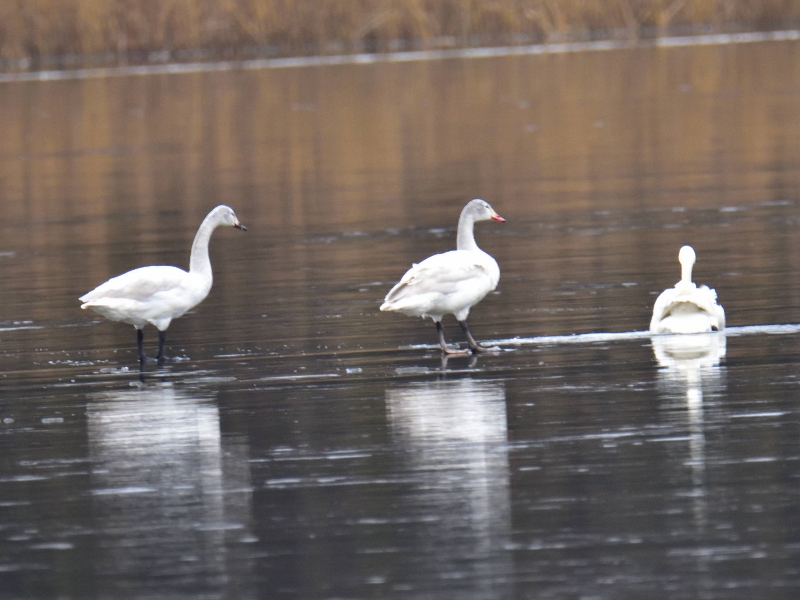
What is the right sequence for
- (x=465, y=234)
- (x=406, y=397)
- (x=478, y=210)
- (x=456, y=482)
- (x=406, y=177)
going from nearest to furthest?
(x=456, y=482) < (x=406, y=397) < (x=465, y=234) < (x=478, y=210) < (x=406, y=177)

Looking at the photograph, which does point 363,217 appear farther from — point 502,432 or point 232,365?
point 502,432

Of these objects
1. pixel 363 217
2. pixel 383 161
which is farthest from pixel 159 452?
pixel 383 161

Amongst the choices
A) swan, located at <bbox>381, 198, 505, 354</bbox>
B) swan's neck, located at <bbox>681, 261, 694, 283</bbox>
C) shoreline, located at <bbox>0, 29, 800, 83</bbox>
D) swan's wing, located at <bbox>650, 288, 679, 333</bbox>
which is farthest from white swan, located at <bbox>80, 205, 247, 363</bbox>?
shoreline, located at <bbox>0, 29, 800, 83</bbox>

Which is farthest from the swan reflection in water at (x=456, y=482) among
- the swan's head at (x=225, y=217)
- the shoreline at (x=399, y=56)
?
the shoreline at (x=399, y=56)

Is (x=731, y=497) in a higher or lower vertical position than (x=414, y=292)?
lower

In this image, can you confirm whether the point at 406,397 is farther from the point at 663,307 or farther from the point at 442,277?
the point at 663,307

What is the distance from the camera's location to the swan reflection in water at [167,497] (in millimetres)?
6598

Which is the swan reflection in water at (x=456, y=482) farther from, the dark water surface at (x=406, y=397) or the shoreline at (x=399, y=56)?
the shoreline at (x=399, y=56)

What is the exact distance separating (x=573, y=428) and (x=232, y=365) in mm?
3072

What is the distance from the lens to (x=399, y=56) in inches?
1941

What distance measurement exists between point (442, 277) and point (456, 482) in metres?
3.82

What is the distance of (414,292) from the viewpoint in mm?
11289

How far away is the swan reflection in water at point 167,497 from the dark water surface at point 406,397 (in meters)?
0.02

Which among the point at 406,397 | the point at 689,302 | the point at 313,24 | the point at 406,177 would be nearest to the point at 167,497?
the point at 406,397
